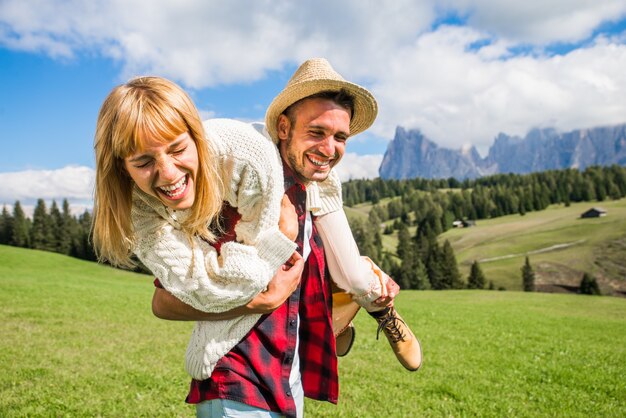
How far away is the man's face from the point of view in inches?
104

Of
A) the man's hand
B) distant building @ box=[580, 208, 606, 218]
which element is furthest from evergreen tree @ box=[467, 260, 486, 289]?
the man's hand

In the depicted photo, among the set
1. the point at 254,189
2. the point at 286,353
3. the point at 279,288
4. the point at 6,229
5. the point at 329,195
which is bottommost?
the point at 286,353

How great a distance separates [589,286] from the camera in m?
66.6

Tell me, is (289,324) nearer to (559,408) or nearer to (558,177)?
(559,408)

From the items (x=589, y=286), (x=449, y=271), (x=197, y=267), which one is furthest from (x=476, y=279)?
(x=197, y=267)

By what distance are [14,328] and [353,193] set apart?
171 metres

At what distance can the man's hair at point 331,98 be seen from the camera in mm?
2752

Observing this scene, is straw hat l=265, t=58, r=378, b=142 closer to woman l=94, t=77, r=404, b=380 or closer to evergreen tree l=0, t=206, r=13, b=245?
woman l=94, t=77, r=404, b=380

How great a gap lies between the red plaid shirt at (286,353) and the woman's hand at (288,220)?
182 millimetres

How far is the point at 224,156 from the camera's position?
221cm

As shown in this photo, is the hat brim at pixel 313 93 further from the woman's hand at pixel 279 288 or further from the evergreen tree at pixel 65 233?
the evergreen tree at pixel 65 233

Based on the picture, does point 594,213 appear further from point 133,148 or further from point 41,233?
point 133,148

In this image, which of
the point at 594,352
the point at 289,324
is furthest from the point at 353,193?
the point at 289,324

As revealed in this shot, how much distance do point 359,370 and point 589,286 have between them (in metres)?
71.2
